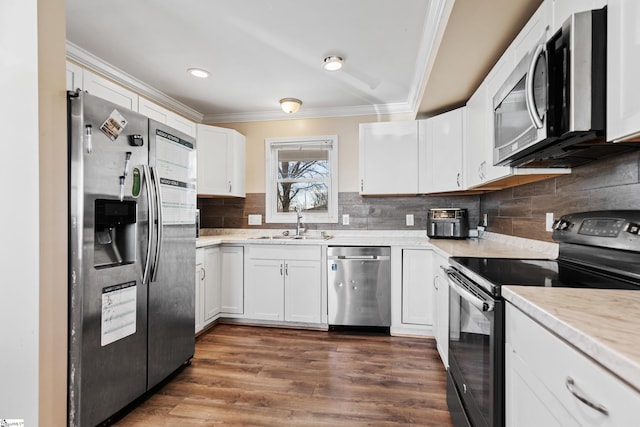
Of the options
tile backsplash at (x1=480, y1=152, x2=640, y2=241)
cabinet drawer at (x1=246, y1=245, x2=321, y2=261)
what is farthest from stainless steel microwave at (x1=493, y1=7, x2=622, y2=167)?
cabinet drawer at (x1=246, y1=245, x2=321, y2=261)

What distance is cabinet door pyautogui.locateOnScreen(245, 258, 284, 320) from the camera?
3.27 meters

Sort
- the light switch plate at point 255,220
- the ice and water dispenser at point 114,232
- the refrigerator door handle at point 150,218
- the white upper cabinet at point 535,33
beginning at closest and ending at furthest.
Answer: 1. the white upper cabinet at point 535,33
2. the ice and water dispenser at point 114,232
3. the refrigerator door handle at point 150,218
4. the light switch plate at point 255,220

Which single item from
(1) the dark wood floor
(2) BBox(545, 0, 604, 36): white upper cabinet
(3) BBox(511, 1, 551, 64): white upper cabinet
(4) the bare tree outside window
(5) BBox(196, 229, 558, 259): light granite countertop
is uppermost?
(3) BBox(511, 1, 551, 64): white upper cabinet

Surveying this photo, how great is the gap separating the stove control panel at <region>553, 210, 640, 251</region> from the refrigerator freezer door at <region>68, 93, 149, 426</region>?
7.46ft

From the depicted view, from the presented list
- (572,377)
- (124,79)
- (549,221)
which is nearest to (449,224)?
(549,221)

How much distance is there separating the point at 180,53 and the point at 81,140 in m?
1.32

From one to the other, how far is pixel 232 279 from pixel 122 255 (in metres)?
1.62

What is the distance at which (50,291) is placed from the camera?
4.09 ft

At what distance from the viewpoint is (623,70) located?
911 millimetres

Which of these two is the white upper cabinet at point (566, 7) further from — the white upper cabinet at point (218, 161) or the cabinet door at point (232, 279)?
the white upper cabinet at point (218, 161)

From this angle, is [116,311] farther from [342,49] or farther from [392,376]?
[342,49]

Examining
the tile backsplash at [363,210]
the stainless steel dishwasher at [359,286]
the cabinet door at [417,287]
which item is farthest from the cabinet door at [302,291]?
the cabinet door at [417,287]

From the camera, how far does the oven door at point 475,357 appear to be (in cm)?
110

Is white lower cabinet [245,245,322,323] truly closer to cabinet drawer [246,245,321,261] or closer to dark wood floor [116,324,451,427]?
cabinet drawer [246,245,321,261]
